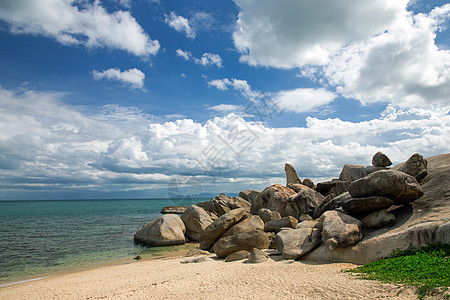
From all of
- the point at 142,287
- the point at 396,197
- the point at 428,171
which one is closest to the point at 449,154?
the point at 428,171

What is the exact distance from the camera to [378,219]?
46.8ft

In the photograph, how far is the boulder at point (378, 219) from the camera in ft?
46.0

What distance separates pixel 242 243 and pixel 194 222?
47.1 feet

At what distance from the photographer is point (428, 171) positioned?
62.8ft

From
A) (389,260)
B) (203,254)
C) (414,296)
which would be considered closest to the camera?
(414,296)

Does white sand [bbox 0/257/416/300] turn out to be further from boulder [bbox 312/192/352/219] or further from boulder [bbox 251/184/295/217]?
boulder [bbox 251/184/295/217]

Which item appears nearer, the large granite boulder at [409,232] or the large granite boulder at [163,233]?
the large granite boulder at [409,232]

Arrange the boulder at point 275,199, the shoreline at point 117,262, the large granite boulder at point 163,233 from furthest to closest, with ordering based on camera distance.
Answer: the boulder at point 275,199 → the large granite boulder at point 163,233 → the shoreline at point 117,262

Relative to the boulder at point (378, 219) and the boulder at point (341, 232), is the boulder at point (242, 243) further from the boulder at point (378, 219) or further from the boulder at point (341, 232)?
the boulder at point (378, 219)

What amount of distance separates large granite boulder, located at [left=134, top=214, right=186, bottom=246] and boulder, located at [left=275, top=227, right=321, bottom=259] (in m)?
14.9

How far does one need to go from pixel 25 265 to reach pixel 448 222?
26237mm

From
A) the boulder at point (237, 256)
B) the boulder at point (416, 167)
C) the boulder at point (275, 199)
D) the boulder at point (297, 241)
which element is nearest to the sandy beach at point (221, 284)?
the boulder at point (297, 241)

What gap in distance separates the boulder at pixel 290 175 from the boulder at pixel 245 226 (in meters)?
21.3

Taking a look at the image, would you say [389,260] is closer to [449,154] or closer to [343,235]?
[343,235]
